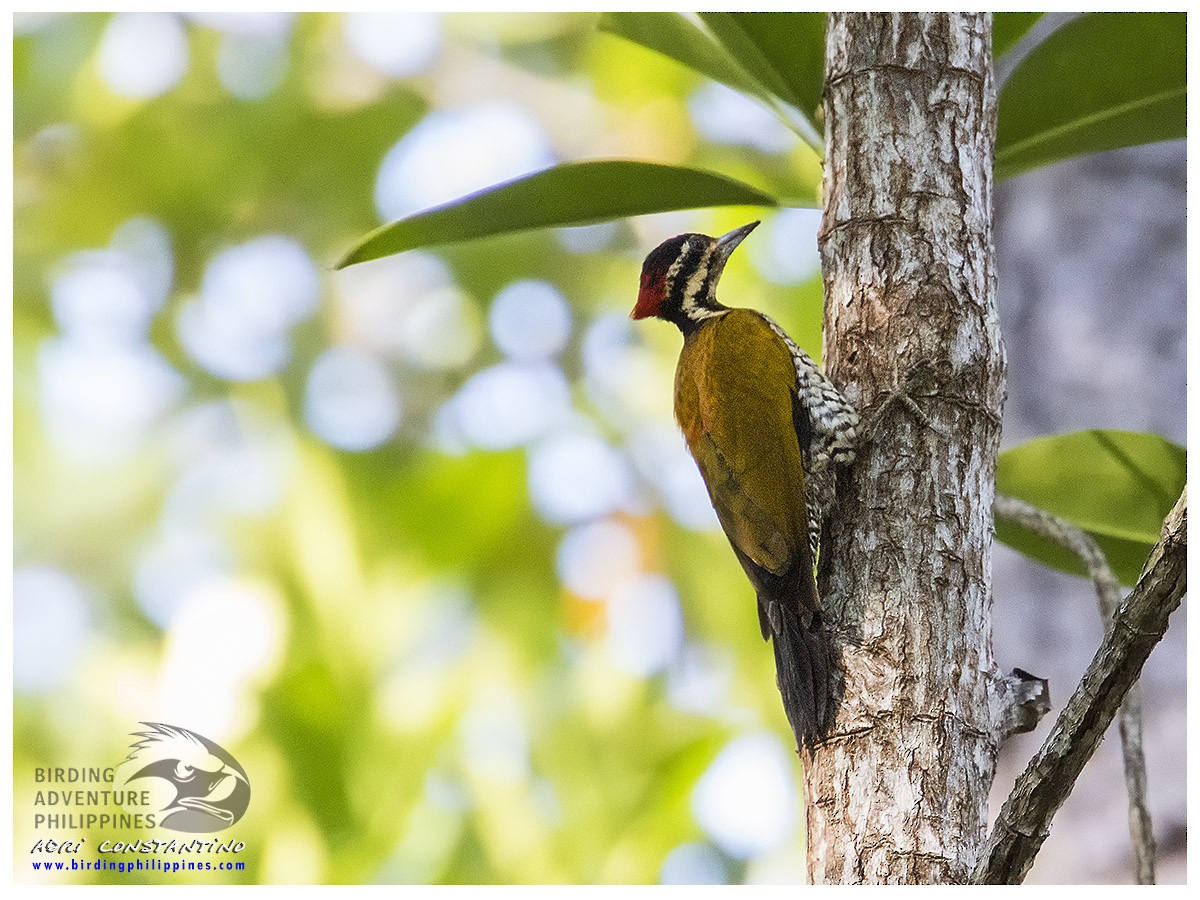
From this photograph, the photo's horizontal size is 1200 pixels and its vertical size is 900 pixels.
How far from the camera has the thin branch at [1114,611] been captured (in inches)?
61.8

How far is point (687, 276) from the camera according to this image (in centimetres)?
209

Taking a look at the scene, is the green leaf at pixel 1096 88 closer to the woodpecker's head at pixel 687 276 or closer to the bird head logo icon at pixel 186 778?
the woodpecker's head at pixel 687 276

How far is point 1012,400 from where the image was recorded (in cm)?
263

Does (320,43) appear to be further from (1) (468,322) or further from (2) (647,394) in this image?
(2) (647,394)

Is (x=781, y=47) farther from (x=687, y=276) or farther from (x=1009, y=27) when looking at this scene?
(x=687, y=276)

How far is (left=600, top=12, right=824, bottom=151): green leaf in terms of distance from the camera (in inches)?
68.0

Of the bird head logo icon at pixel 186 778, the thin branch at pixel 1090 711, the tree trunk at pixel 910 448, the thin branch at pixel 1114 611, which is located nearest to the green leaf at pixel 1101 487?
the thin branch at pixel 1114 611

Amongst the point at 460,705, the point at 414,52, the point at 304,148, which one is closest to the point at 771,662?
the point at 460,705

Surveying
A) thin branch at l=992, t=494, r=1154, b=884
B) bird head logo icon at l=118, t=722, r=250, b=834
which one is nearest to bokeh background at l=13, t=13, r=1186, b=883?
bird head logo icon at l=118, t=722, r=250, b=834

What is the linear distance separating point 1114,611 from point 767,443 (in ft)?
1.83

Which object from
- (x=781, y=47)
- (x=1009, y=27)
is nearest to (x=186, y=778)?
(x=781, y=47)

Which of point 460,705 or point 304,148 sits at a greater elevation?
point 304,148

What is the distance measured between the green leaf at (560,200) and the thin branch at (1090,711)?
853 mm

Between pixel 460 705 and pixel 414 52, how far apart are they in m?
1.42
